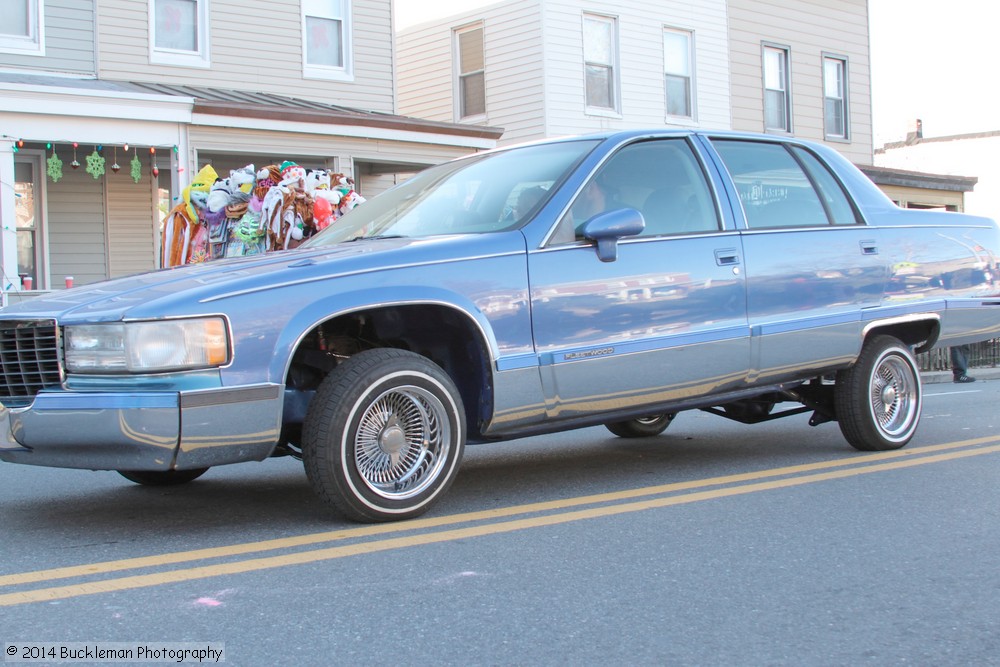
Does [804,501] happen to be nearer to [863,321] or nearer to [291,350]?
[863,321]

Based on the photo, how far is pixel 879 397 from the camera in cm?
672

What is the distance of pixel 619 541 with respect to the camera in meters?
4.47

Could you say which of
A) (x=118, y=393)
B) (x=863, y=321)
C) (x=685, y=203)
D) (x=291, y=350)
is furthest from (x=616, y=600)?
(x=863, y=321)

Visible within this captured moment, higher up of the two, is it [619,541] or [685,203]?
[685,203]

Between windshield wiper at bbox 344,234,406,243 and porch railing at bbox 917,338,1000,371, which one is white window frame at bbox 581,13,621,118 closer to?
porch railing at bbox 917,338,1000,371

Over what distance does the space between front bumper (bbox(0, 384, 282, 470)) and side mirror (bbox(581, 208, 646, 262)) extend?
5.47 ft

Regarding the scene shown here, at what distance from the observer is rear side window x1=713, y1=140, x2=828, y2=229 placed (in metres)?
6.21

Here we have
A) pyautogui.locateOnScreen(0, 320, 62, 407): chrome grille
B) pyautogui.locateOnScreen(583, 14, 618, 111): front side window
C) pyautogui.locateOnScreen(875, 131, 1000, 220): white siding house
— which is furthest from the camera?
pyautogui.locateOnScreen(875, 131, 1000, 220): white siding house

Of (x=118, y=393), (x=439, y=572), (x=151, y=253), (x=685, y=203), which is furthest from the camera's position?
(x=151, y=253)

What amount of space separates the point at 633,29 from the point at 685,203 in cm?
1598

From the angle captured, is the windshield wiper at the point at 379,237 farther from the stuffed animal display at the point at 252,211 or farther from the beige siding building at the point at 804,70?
the beige siding building at the point at 804,70

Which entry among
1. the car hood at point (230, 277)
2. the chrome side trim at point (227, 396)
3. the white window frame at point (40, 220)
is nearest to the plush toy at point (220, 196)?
the white window frame at point (40, 220)

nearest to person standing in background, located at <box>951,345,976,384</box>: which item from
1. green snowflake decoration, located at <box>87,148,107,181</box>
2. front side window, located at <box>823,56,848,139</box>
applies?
front side window, located at <box>823,56,848,139</box>

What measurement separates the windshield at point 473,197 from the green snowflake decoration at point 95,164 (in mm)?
9029
